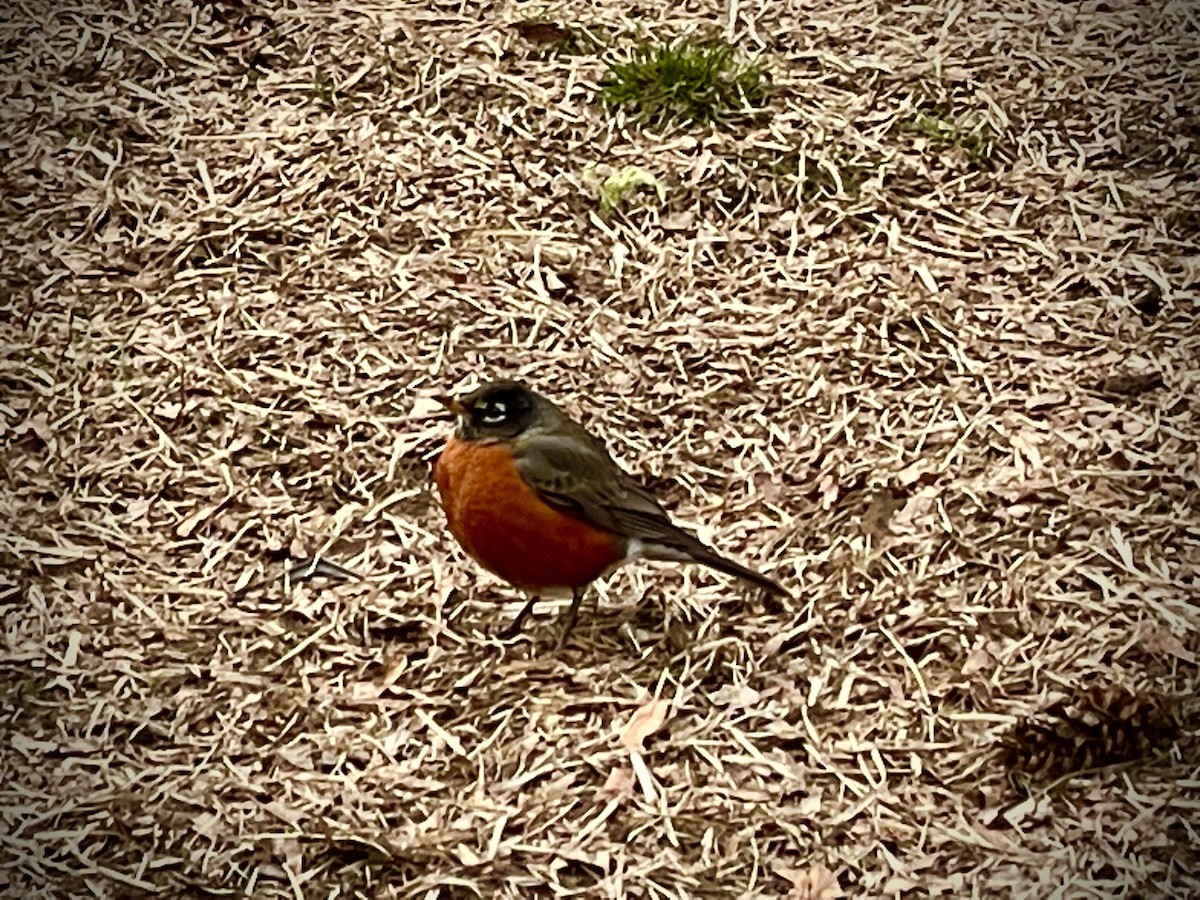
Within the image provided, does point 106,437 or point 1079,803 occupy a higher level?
point 1079,803

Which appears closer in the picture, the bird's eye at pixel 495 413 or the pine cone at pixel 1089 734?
the pine cone at pixel 1089 734

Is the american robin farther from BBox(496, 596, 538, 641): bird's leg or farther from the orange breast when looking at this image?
BBox(496, 596, 538, 641): bird's leg

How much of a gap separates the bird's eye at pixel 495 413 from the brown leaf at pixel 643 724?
75 centimetres

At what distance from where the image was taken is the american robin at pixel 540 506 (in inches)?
151

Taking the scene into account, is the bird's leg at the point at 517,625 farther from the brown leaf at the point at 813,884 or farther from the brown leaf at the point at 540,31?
the brown leaf at the point at 540,31

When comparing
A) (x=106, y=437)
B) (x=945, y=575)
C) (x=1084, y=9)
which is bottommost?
(x=106, y=437)

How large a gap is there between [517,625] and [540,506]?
0.34m

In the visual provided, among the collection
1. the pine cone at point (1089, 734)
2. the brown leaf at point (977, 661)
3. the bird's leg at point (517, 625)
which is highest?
the pine cone at point (1089, 734)

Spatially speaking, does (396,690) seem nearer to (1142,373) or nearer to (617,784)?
(617,784)

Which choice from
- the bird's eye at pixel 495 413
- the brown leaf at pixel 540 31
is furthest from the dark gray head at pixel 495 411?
the brown leaf at pixel 540 31

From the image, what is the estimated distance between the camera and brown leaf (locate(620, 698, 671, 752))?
12.0 feet

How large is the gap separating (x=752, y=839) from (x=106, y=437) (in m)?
2.11

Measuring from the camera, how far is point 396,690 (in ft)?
12.5

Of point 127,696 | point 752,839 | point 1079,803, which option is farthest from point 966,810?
A: point 127,696
